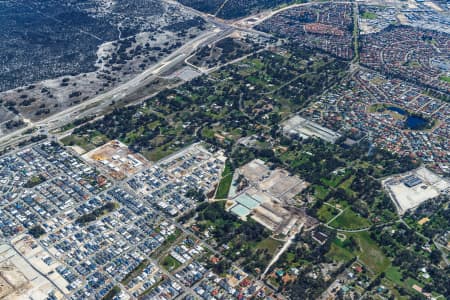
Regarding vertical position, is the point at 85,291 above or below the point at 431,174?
below

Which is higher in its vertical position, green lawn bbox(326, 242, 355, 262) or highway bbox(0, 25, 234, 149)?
green lawn bbox(326, 242, 355, 262)

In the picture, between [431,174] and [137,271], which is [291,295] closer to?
[137,271]

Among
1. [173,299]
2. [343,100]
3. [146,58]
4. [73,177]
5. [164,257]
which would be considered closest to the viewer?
[173,299]

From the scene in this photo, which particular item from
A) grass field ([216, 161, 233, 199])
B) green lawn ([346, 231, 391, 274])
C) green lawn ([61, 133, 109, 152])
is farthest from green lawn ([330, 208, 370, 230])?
green lawn ([61, 133, 109, 152])

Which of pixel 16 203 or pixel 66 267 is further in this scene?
pixel 16 203

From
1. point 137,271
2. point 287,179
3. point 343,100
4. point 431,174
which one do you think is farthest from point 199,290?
point 343,100

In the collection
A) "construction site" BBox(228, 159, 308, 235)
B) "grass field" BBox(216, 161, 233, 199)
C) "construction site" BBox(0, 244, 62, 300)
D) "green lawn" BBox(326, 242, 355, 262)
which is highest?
"green lawn" BBox(326, 242, 355, 262)

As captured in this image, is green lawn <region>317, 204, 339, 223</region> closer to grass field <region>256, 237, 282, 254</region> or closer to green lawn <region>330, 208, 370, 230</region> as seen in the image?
green lawn <region>330, 208, 370, 230</region>

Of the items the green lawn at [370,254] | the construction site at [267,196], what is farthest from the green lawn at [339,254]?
the construction site at [267,196]
